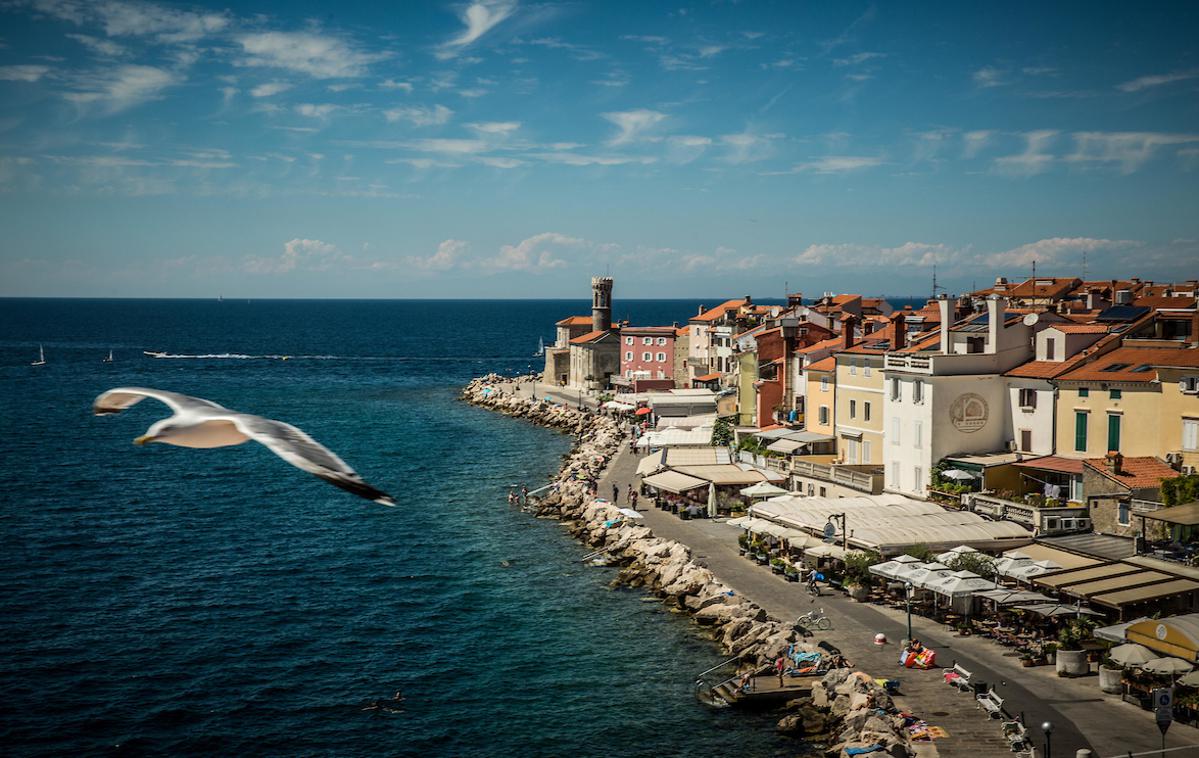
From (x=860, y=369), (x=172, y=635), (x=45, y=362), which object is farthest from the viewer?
(x=45, y=362)

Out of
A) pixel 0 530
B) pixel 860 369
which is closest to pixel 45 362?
pixel 0 530

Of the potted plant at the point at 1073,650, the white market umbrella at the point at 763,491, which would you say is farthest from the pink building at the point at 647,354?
the potted plant at the point at 1073,650

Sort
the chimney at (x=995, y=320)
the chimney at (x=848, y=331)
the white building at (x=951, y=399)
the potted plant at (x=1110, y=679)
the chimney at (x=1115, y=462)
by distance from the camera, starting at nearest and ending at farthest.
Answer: the potted plant at (x=1110, y=679)
the chimney at (x=1115, y=462)
the white building at (x=951, y=399)
the chimney at (x=995, y=320)
the chimney at (x=848, y=331)

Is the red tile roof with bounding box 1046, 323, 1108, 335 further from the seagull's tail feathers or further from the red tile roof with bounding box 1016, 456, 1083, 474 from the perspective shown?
the seagull's tail feathers

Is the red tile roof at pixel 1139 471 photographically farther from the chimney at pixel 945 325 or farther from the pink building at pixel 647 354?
the pink building at pixel 647 354

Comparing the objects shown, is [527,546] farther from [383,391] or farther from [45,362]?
[45,362]

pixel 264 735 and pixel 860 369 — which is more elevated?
pixel 860 369

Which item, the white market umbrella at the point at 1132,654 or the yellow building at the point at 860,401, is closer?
the white market umbrella at the point at 1132,654
